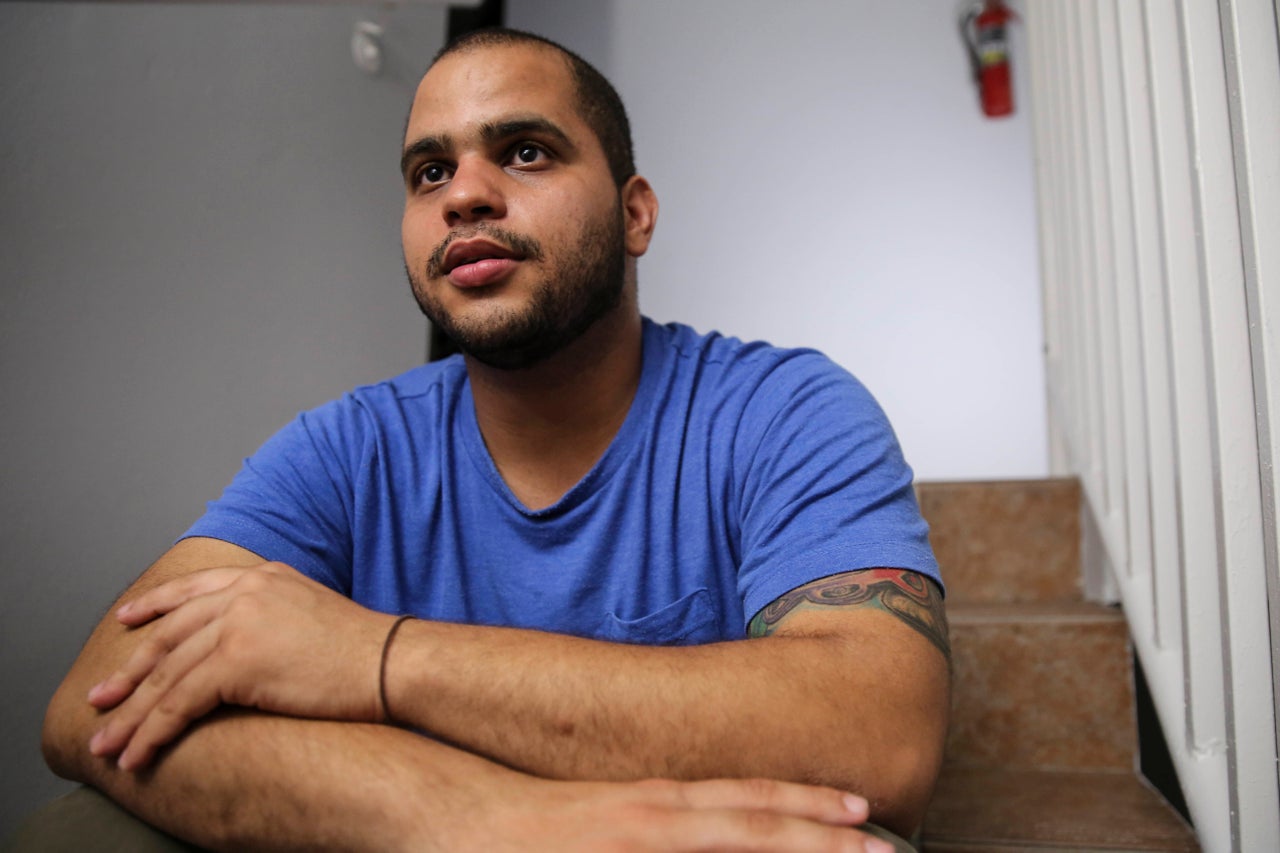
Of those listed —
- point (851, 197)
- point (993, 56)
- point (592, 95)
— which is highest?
point (993, 56)

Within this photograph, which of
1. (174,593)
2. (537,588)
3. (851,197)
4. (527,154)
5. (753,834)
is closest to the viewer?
(753,834)

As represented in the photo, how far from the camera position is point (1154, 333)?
108 centimetres

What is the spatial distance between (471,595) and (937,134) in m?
2.47

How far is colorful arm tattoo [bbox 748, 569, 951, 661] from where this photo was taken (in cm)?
78

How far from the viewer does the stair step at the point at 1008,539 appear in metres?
1.79

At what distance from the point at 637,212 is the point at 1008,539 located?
1099 millimetres

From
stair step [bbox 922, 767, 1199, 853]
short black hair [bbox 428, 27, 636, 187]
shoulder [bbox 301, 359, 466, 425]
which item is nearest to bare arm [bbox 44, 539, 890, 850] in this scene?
shoulder [bbox 301, 359, 466, 425]

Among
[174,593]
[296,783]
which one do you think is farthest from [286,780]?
[174,593]

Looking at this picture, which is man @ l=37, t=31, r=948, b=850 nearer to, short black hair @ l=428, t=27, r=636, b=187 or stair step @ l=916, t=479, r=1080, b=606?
short black hair @ l=428, t=27, r=636, b=187

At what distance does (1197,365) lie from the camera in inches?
37.4

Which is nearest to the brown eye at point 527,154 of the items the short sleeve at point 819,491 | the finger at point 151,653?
the short sleeve at point 819,491

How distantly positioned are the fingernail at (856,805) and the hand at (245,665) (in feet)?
1.30

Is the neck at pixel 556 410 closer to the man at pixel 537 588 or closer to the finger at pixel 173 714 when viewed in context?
the man at pixel 537 588

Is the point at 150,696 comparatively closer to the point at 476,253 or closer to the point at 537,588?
the point at 537,588
